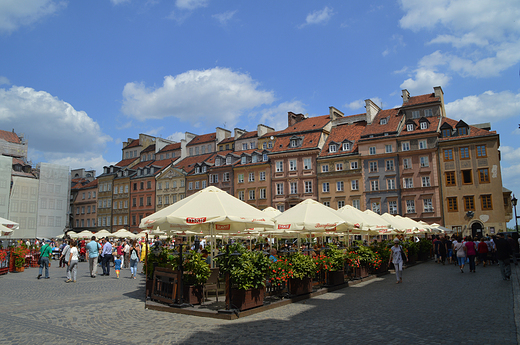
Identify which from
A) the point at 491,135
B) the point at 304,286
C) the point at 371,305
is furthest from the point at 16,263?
the point at 491,135

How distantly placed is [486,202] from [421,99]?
16.0 m

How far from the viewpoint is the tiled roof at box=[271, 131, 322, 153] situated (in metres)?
55.0

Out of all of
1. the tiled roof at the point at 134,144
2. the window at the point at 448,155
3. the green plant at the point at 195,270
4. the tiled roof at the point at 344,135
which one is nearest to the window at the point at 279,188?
the tiled roof at the point at 344,135

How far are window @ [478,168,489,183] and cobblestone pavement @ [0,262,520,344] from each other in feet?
112

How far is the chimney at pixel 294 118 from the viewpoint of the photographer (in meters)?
63.2

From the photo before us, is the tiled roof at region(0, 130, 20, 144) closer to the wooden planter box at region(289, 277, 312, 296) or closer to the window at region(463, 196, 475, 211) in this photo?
the window at region(463, 196, 475, 211)

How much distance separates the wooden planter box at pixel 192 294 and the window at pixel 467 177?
41.7m

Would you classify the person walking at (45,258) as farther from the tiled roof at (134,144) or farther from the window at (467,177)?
the tiled roof at (134,144)

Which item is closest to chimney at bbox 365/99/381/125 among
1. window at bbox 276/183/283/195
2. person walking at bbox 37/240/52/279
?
window at bbox 276/183/283/195

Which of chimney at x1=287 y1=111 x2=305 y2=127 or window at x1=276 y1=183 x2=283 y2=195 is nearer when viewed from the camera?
window at x1=276 y1=183 x2=283 y2=195

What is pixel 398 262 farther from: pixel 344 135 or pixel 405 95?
pixel 405 95

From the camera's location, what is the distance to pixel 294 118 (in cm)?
6381

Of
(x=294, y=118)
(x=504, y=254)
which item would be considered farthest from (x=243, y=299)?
(x=294, y=118)

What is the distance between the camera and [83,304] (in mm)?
11750
